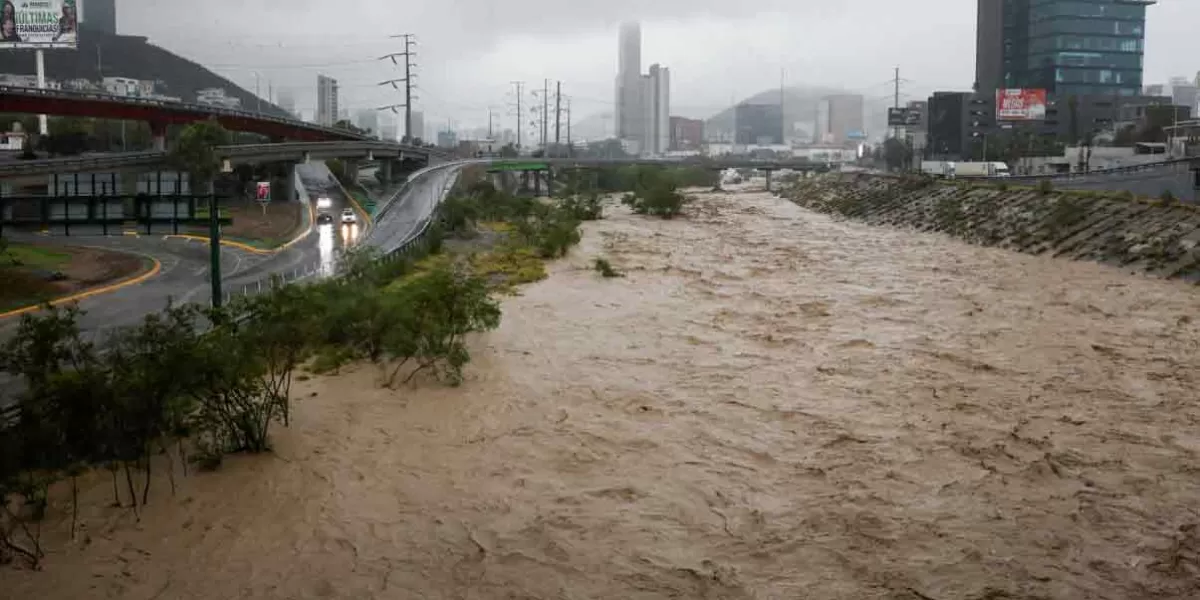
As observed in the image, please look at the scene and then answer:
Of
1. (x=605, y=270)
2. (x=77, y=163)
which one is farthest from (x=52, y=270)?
(x=605, y=270)

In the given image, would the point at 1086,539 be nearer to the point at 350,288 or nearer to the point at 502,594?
the point at 502,594

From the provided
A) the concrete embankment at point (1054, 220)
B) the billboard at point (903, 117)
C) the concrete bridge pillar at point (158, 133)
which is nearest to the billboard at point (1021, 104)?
the billboard at point (903, 117)

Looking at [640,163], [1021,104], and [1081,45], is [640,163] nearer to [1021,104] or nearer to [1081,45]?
[1021,104]

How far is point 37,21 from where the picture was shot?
75625 mm

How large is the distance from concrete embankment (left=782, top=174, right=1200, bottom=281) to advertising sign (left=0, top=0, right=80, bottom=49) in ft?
197

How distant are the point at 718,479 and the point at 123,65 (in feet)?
471

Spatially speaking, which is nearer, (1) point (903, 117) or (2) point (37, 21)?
(2) point (37, 21)

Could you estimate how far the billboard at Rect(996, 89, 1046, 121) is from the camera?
11112 centimetres

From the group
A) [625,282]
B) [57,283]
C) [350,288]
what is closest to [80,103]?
[57,283]

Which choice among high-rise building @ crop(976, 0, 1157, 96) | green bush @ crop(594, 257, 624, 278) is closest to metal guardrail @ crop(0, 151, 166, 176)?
green bush @ crop(594, 257, 624, 278)

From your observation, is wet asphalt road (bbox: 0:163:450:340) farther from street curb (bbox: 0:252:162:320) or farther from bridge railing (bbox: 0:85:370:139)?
bridge railing (bbox: 0:85:370:139)

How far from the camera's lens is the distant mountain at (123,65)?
126 metres

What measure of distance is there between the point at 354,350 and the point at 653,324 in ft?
30.8

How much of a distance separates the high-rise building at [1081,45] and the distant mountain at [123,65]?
358ft
